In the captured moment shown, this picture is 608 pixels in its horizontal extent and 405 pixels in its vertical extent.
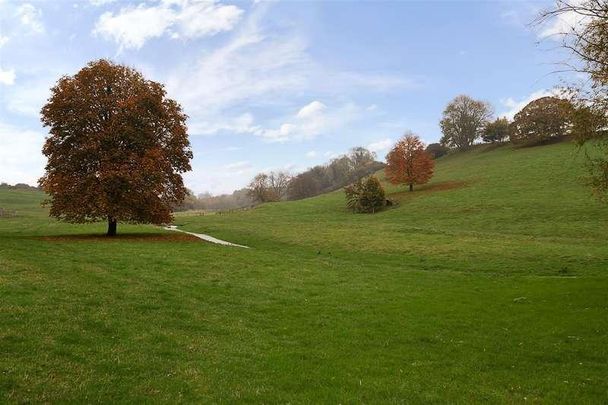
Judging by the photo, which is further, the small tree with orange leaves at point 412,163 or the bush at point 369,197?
the small tree with orange leaves at point 412,163

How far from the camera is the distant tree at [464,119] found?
451ft

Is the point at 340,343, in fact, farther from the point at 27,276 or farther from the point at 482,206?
the point at 482,206

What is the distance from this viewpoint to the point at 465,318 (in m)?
18.1

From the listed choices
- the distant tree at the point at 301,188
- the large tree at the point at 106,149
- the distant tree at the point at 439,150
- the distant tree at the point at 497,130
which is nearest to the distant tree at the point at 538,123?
the distant tree at the point at 497,130

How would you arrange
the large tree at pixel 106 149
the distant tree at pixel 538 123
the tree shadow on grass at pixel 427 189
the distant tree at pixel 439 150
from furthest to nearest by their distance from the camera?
the distant tree at pixel 439 150
the distant tree at pixel 538 123
the tree shadow on grass at pixel 427 189
the large tree at pixel 106 149

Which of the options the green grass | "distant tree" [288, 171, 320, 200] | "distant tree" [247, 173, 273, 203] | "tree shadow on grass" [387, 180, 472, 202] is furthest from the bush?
"distant tree" [288, 171, 320, 200]

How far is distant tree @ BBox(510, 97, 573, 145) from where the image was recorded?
10961 cm

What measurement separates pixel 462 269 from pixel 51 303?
26399 mm

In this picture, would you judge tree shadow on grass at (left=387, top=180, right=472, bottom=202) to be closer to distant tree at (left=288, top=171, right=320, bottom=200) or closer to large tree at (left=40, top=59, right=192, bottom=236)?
large tree at (left=40, top=59, right=192, bottom=236)

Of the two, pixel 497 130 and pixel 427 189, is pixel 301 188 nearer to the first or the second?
pixel 497 130

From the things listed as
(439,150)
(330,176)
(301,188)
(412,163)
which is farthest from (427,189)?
(330,176)

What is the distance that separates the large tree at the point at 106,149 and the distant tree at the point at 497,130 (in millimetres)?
114388

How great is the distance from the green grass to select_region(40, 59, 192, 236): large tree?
4.27 m

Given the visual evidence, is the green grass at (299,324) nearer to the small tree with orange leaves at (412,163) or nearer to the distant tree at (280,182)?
the small tree with orange leaves at (412,163)
